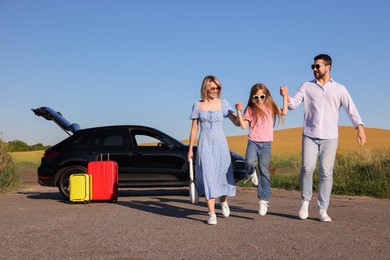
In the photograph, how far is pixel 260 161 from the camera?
8.00 m

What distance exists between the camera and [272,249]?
5.59m

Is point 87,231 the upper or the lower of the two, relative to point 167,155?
lower

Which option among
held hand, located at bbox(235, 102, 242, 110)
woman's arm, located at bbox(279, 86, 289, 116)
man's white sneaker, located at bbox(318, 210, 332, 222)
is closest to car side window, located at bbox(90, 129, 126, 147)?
held hand, located at bbox(235, 102, 242, 110)

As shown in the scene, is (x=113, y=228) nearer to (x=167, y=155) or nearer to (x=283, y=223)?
(x=283, y=223)

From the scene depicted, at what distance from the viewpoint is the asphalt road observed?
17.9 ft

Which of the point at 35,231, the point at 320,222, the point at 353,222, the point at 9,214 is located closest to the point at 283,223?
the point at 320,222

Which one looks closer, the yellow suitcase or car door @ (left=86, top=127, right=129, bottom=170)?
the yellow suitcase

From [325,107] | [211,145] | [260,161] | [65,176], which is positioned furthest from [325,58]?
[65,176]

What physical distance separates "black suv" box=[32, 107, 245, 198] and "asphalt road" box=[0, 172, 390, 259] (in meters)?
1.53

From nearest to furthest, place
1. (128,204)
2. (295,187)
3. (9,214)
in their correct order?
(9,214) → (128,204) → (295,187)

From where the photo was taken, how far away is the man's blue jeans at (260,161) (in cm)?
791

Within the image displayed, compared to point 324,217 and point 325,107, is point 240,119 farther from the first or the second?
point 324,217

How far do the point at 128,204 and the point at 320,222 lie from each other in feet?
14.3

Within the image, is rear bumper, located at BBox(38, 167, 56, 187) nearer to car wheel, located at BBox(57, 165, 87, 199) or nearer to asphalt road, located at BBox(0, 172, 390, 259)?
car wheel, located at BBox(57, 165, 87, 199)
